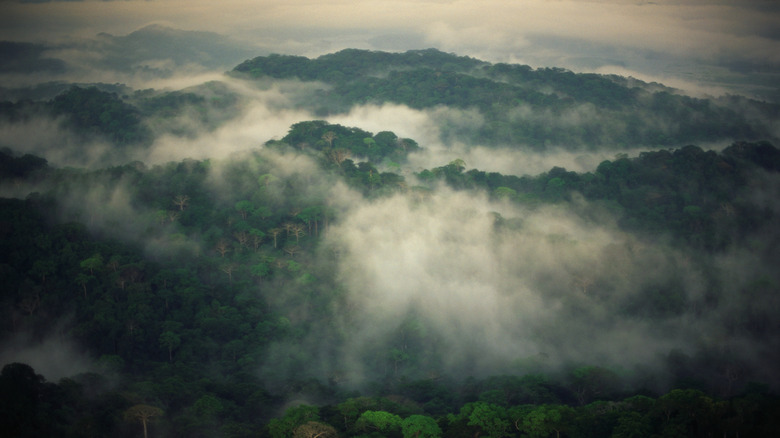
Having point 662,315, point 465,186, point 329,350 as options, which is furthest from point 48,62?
point 662,315

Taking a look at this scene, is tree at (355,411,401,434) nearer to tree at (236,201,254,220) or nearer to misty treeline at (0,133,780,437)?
misty treeline at (0,133,780,437)

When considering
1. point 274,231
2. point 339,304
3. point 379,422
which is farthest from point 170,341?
point 379,422

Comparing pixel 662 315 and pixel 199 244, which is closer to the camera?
pixel 662 315

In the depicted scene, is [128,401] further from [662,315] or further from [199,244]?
[662,315]

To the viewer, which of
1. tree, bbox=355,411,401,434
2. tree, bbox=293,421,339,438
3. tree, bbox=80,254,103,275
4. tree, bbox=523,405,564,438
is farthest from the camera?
tree, bbox=80,254,103,275

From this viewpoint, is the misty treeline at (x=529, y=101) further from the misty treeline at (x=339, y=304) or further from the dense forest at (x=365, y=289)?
the misty treeline at (x=339, y=304)

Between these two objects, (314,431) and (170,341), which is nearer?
(314,431)

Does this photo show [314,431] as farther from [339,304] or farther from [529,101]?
[529,101]

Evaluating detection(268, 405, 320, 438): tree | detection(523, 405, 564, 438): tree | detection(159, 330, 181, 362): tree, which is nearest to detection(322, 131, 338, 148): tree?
detection(159, 330, 181, 362): tree
